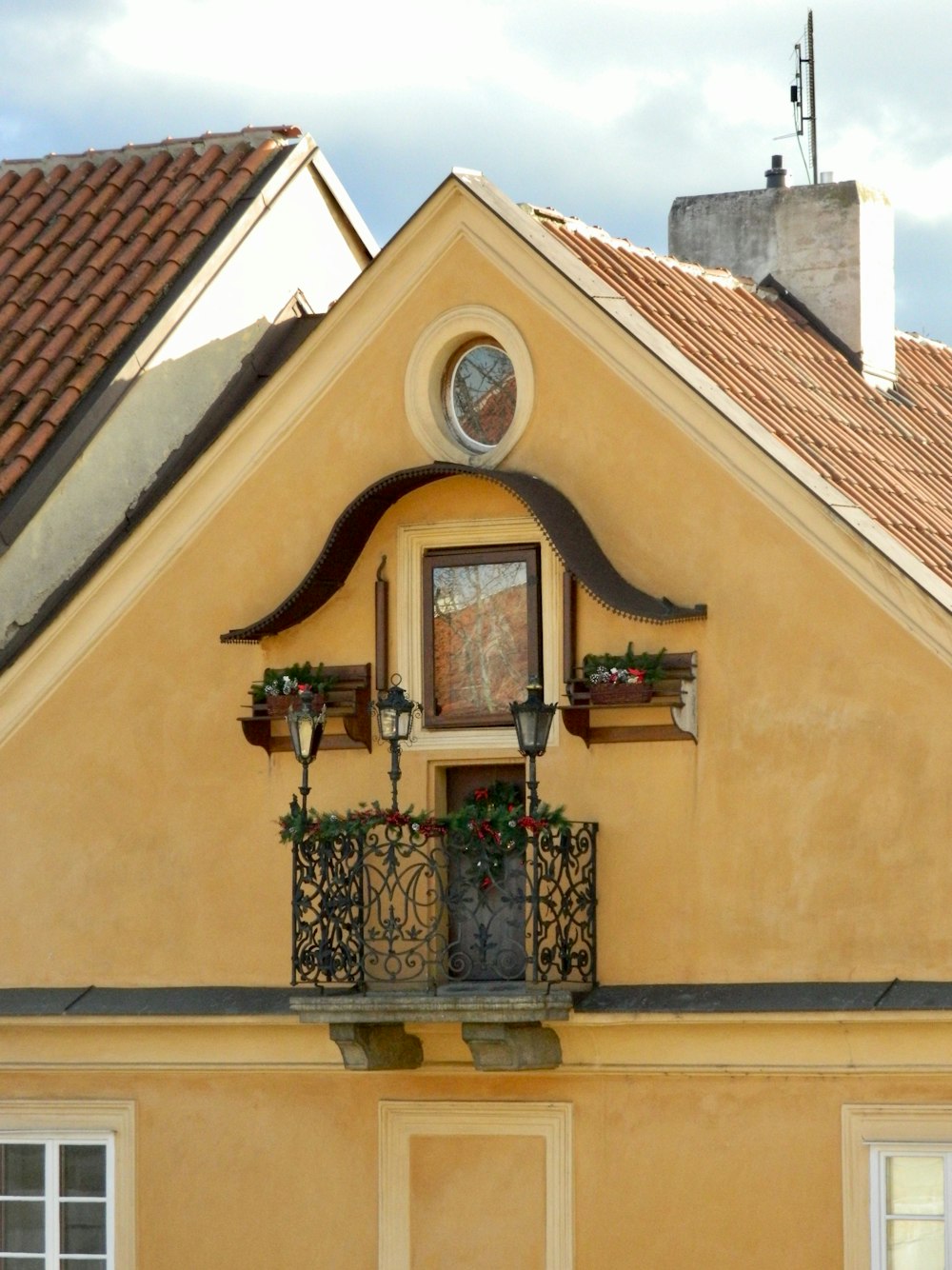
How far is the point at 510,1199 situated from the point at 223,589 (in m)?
4.28

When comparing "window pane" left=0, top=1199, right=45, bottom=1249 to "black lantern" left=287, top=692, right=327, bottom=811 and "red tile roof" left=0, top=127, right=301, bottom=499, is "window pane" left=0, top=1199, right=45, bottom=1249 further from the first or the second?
"red tile roof" left=0, top=127, right=301, bottom=499

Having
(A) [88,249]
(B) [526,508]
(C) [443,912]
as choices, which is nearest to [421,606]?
(B) [526,508]

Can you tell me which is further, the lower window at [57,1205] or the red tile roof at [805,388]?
the lower window at [57,1205]

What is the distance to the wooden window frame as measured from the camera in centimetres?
1822

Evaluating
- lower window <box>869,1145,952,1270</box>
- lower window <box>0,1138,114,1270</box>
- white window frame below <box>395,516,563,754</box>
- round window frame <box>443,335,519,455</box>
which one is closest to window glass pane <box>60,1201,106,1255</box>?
lower window <box>0,1138,114,1270</box>

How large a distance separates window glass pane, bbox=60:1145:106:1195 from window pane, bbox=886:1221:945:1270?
5.25 metres

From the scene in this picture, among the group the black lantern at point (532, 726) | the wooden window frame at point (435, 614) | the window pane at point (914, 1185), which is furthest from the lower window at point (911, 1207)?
the wooden window frame at point (435, 614)

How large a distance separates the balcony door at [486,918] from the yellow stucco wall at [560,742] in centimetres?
33

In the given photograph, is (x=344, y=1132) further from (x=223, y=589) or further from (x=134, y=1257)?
(x=223, y=589)

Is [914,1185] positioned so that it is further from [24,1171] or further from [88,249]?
[88,249]

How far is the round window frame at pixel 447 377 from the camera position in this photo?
1838 centimetres

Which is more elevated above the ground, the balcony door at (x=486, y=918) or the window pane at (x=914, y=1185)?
the balcony door at (x=486, y=918)

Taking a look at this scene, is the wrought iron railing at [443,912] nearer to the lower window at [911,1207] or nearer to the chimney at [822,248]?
the lower window at [911,1207]

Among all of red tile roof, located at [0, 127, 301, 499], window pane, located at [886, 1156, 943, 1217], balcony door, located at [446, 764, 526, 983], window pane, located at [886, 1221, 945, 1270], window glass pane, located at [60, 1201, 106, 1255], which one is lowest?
window glass pane, located at [60, 1201, 106, 1255]
